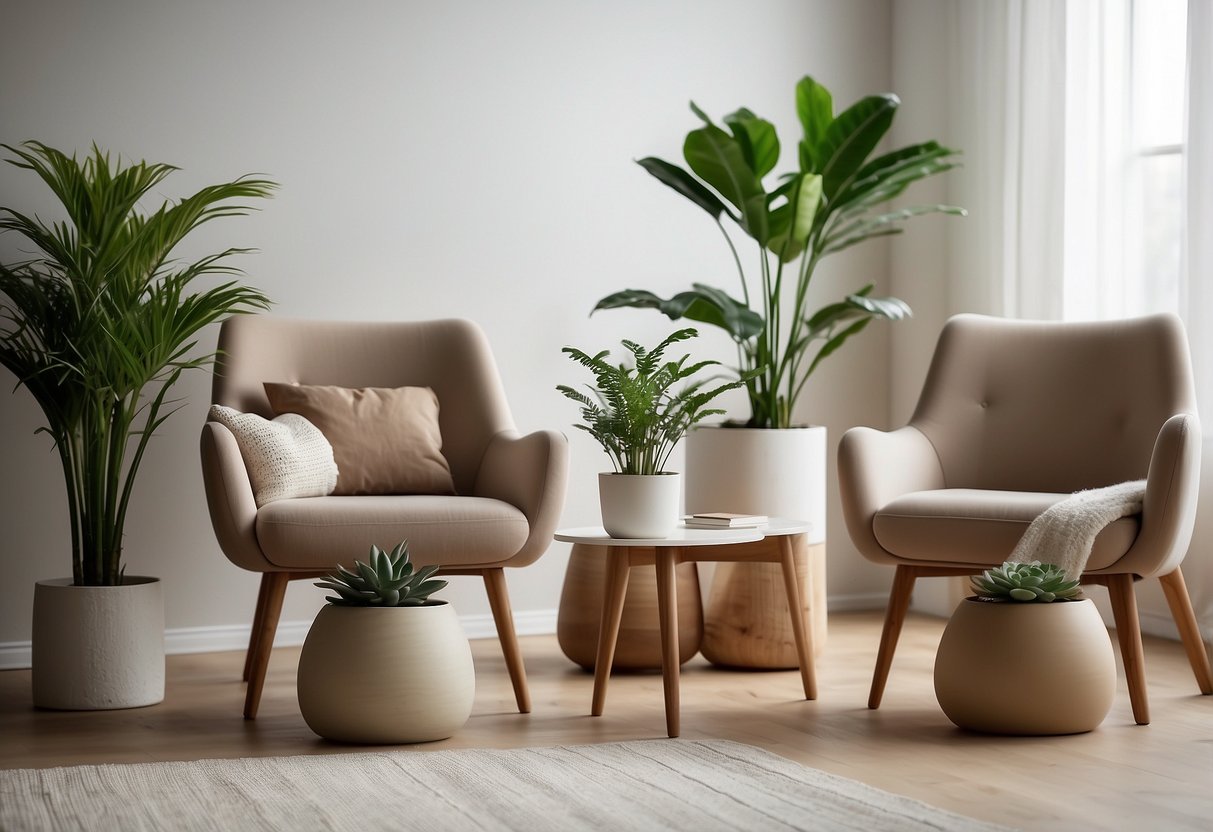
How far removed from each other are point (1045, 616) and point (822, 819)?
2.61ft

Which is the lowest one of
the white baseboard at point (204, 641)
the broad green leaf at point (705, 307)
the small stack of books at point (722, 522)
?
the white baseboard at point (204, 641)

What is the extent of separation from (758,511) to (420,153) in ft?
Answer: 4.93

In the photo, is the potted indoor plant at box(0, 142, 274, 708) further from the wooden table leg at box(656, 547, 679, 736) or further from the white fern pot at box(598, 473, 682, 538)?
the wooden table leg at box(656, 547, 679, 736)

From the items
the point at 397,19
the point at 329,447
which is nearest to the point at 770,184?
the point at 397,19

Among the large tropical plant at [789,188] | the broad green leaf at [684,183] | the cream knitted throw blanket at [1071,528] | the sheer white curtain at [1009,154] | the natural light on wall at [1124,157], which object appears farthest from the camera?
the sheer white curtain at [1009,154]

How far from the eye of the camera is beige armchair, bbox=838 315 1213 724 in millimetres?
2777

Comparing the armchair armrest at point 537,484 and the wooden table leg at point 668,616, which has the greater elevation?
the armchair armrest at point 537,484

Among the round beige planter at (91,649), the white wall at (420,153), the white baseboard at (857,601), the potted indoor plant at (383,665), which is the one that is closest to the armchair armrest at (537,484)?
the potted indoor plant at (383,665)

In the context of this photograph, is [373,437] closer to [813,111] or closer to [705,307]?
[705,307]

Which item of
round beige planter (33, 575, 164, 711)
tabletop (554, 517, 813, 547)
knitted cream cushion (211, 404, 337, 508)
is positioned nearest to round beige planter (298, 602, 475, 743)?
tabletop (554, 517, 813, 547)

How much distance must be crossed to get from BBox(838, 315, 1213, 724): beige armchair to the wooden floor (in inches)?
7.3

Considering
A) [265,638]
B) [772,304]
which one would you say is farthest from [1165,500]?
[265,638]

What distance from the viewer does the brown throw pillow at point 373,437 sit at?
3.25m

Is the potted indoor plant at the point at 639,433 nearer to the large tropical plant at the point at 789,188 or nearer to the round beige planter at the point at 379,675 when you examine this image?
the round beige planter at the point at 379,675
